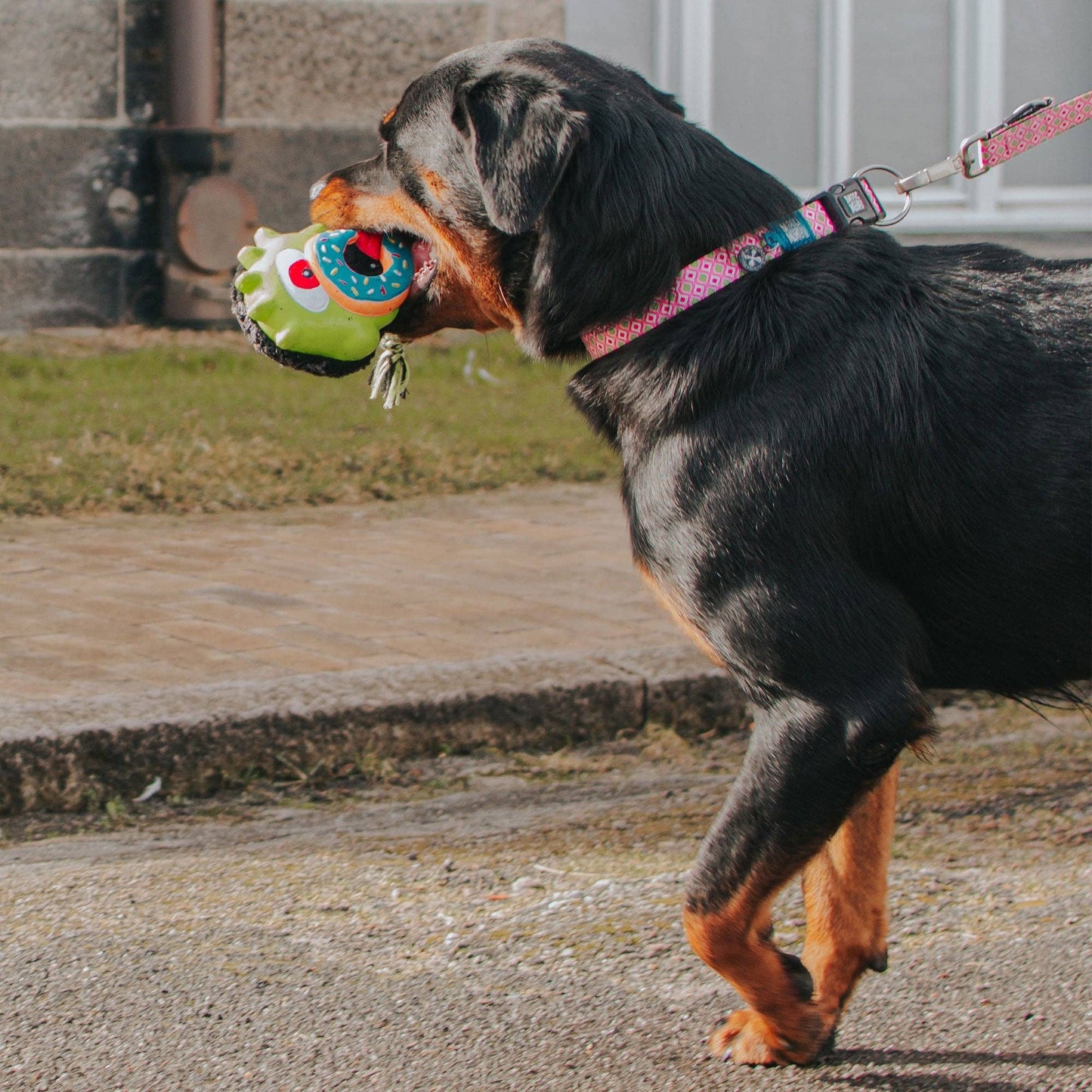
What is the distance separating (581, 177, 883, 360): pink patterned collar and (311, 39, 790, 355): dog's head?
3cm

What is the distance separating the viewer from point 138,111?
948 cm

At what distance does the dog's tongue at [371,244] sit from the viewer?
3.42 metres

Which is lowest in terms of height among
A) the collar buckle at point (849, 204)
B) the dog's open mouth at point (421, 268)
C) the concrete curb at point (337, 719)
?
the concrete curb at point (337, 719)

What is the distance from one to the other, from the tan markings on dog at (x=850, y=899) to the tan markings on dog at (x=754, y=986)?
15cm

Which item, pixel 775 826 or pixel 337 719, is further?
pixel 337 719

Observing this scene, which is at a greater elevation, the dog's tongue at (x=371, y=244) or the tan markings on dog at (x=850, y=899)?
the dog's tongue at (x=371, y=244)

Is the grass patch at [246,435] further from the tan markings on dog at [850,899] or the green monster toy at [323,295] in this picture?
the tan markings on dog at [850,899]

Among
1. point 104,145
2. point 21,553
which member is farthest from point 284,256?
point 104,145

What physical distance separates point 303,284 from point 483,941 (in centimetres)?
143

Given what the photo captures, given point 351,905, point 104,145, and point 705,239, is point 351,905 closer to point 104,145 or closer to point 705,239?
point 705,239

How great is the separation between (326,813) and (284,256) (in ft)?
4.70

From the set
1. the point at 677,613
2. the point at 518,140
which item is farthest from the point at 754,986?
the point at 518,140

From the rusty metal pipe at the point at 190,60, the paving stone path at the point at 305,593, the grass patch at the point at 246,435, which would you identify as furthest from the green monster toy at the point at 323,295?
the rusty metal pipe at the point at 190,60

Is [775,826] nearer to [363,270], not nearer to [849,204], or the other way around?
[849,204]
